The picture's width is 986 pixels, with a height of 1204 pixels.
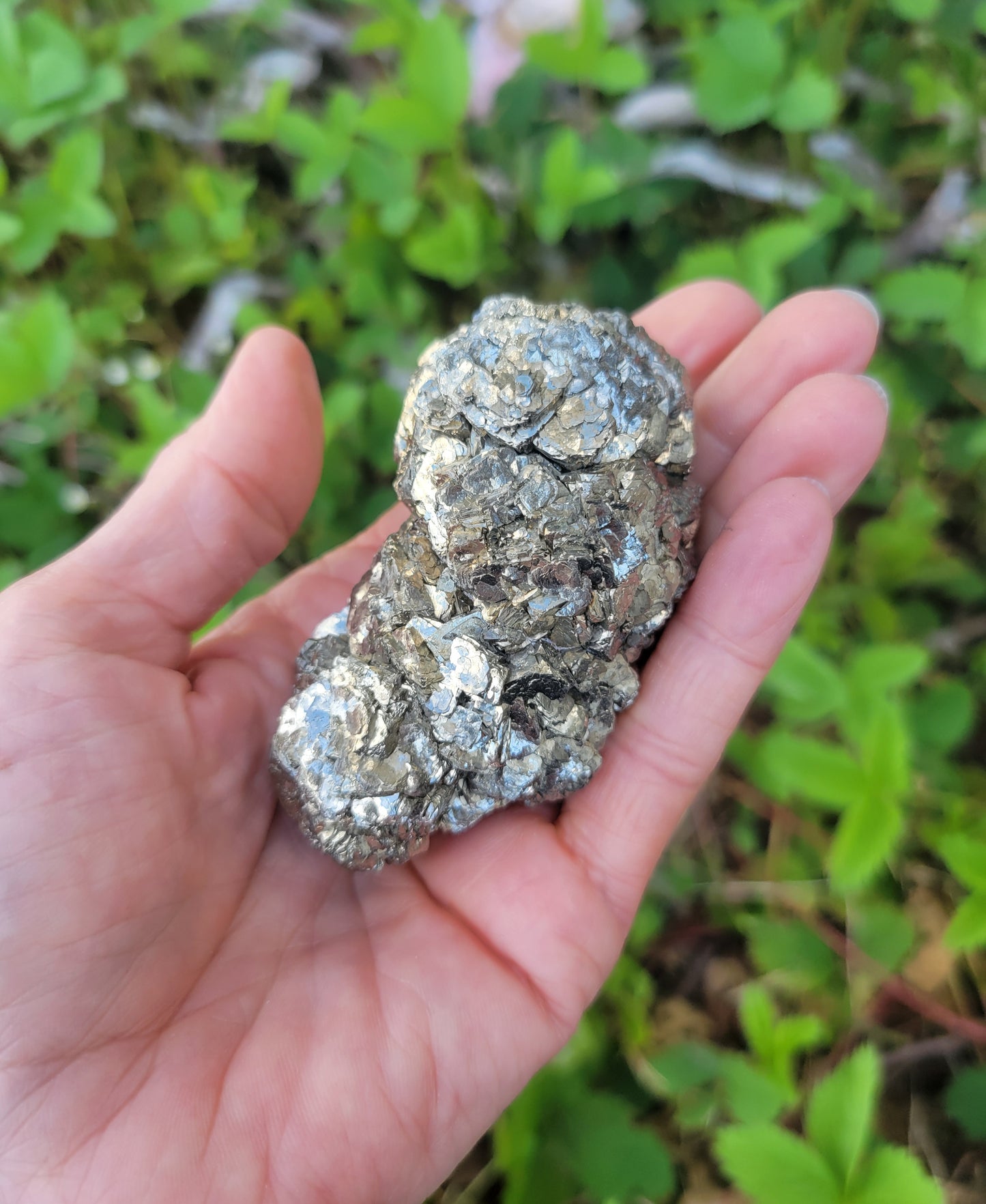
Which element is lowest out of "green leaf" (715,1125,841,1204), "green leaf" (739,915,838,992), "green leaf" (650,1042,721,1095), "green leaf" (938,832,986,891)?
"green leaf" (650,1042,721,1095)

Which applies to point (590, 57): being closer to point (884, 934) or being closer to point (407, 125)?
point (407, 125)

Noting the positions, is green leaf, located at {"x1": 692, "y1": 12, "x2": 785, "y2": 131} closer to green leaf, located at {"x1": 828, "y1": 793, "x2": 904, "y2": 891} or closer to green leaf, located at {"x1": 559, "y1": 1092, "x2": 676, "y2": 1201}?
green leaf, located at {"x1": 828, "y1": 793, "x2": 904, "y2": 891}

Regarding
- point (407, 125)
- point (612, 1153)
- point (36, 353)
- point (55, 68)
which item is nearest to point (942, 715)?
point (612, 1153)

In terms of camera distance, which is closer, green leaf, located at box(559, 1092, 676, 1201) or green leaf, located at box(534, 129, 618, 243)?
green leaf, located at box(559, 1092, 676, 1201)

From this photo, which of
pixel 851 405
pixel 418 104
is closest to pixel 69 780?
pixel 851 405

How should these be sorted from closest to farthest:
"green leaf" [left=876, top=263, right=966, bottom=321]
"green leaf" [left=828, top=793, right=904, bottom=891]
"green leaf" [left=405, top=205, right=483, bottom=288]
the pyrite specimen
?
the pyrite specimen → "green leaf" [left=828, top=793, right=904, bottom=891] → "green leaf" [left=876, top=263, right=966, bottom=321] → "green leaf" [left=405, top=205, right=483, bottom=288]

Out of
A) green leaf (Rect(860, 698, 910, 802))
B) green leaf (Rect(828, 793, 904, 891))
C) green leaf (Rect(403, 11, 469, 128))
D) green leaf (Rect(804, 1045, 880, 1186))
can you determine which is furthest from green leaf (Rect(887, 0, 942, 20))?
green leaf (Rect(804, 1045, 880, 1186))

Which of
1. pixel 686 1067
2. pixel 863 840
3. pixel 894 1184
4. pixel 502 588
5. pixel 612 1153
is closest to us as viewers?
pixel 894 1184
